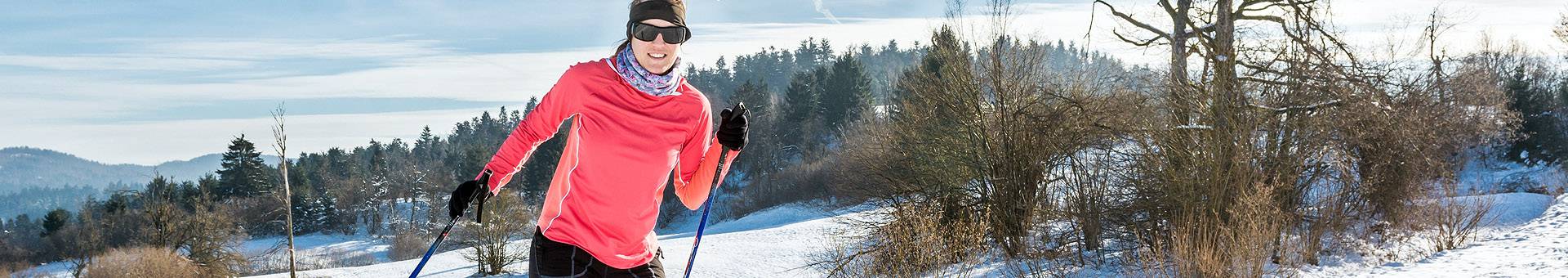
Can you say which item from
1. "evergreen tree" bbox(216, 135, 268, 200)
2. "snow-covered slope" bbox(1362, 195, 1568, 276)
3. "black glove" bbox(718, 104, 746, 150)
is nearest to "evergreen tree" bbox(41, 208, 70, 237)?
"evergreen tree" bbox(216, 135, 268, 200)

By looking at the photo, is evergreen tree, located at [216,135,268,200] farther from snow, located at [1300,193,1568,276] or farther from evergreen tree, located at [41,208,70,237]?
snow, located at [1300,193,1568,276]

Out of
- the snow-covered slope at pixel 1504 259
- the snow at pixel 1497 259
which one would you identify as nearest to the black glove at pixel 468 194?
the snow at pixel 1497 259

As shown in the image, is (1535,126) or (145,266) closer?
(145,266)

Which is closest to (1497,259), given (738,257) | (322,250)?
(738,257)

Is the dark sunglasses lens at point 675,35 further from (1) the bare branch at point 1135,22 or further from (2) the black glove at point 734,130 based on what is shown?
(1) the bare branch at point 1135,22

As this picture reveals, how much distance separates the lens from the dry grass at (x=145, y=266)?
21.6 m

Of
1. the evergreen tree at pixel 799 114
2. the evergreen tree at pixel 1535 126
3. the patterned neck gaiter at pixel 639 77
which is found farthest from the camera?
the evergreen tree at pixel 799 114

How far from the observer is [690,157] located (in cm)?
255

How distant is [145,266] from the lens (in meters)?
22.0

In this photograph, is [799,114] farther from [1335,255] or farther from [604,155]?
[604,155]

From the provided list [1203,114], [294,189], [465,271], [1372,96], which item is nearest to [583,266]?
[1203,114]

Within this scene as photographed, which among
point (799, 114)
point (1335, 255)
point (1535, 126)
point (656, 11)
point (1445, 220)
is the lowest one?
point (1335, 255)

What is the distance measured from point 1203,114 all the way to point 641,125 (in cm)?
923

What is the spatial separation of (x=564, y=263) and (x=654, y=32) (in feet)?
1.84
